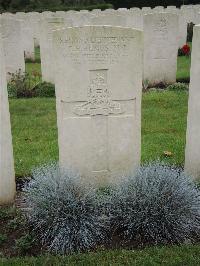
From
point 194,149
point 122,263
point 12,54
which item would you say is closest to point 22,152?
point 194,149

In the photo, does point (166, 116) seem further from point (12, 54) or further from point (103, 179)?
point (12, 54)

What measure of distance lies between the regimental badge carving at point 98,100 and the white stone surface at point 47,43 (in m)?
7.32

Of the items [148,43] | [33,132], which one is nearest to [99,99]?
[33,132]

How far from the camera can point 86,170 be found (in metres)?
6.16

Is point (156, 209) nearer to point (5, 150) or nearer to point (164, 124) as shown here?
point (5, 150)

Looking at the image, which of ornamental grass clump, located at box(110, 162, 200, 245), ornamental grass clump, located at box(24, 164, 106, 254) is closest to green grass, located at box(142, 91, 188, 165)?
ornamental grass clump, located at box(110, 162, 200, 245)

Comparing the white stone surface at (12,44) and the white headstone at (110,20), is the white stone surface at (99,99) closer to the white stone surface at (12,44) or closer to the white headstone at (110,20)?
the white headstone at (110,20)

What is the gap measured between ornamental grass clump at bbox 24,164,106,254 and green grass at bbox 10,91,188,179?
5.23ft

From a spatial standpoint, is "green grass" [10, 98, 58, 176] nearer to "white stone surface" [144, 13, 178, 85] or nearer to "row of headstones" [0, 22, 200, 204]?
"row of headstones" [0, 22, 200, 204]

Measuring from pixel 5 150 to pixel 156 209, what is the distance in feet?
6.69

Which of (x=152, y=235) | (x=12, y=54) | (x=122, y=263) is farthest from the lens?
(x=12, y=54)

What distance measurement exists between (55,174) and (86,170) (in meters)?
0.95

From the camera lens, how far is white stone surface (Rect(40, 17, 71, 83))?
42.6 ft

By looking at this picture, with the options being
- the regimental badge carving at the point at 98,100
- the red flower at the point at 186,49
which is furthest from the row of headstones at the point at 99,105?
the red flower at the point at 186,49
